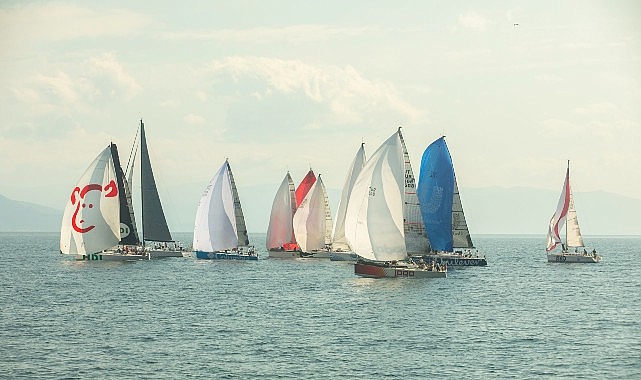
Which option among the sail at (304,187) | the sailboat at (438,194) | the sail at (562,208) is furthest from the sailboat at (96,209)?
the sail at (562,208)

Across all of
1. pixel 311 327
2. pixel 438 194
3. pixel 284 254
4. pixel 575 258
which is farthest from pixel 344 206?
pixel 311 327

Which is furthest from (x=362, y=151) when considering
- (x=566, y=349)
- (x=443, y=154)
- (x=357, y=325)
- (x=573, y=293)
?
(x=566, y=349)

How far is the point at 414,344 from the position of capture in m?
57.7

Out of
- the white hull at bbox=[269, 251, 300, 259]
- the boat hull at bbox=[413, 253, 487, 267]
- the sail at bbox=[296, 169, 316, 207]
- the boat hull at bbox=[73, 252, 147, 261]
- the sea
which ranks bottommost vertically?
the sea

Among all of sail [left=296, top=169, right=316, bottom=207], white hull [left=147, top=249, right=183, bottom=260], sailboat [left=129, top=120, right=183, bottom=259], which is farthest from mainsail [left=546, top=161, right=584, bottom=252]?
sailboat [left=129, top=120, right=183, bottom=259]

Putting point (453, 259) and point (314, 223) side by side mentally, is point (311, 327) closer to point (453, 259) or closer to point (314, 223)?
point (453, 259)

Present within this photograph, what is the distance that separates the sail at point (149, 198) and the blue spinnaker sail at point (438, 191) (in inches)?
1339

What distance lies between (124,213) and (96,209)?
506 centimetres

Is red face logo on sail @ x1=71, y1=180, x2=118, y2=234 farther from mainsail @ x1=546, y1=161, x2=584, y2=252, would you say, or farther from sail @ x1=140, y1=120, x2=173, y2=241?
mainsail @ x1=546, y1=161, x2=584, y2=252

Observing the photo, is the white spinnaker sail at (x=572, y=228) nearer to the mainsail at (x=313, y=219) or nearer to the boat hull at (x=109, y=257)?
the mainsail at (x=313, y=219)

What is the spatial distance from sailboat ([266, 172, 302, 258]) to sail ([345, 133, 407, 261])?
43595mm

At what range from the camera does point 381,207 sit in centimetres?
8925

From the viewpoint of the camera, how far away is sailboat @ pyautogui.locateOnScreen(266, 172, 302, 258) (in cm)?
13388

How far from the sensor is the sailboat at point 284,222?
439 ft
